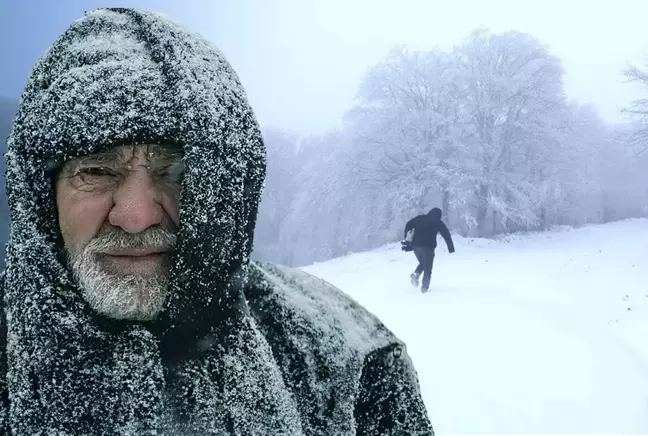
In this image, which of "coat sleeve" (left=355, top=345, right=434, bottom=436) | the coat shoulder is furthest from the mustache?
"coat sleeve" (left=355, top=345, right=434, bottom=436)

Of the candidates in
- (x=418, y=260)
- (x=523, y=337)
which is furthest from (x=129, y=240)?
(x=418, y=260)

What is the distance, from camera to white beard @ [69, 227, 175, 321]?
0.83 meters

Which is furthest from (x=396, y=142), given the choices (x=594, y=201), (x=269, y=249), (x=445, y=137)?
(x=594, y=201)

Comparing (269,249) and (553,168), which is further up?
(553,168)

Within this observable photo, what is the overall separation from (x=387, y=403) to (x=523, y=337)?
4427mm

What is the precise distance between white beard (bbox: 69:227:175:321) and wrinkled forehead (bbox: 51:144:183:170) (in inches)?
5.9

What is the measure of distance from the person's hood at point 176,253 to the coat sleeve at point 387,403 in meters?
0.23

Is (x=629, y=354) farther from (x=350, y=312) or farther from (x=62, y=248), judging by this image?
(x=62, y=248)

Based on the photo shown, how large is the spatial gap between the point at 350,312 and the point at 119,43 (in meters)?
0.84

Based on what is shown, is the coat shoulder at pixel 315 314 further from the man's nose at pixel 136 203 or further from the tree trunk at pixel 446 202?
the tree trunk at pixel 446 202

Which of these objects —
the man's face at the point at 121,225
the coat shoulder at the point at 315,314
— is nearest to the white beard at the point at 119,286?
the man's face at the point at 121,225

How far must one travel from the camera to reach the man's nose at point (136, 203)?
814mm

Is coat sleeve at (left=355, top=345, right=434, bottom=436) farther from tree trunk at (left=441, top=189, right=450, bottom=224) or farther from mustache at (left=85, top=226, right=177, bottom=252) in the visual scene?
tree trunk at (left=441, top=189, right=450, bottom=224)

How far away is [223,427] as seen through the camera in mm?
850
